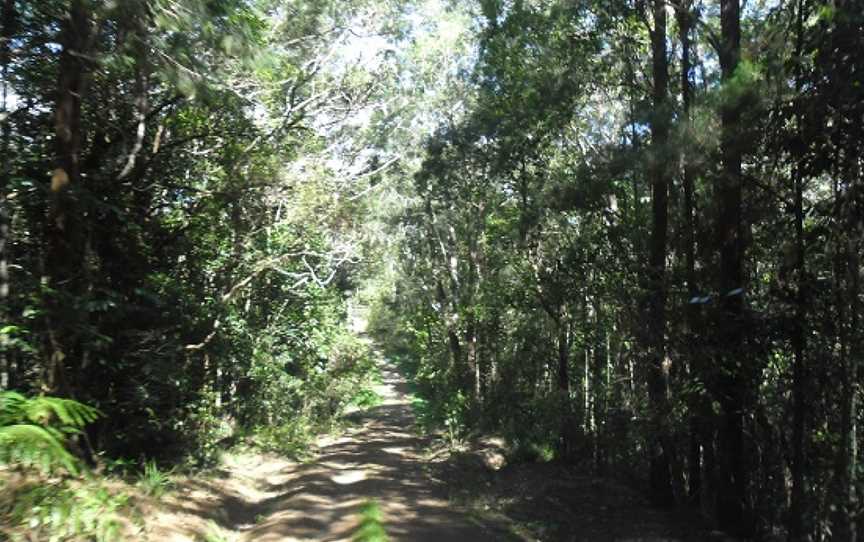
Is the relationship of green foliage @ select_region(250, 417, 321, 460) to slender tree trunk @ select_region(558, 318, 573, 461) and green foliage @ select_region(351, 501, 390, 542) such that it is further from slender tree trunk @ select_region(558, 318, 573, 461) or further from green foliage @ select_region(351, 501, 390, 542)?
green foliage @ select_region(351, 501, 390, 542)

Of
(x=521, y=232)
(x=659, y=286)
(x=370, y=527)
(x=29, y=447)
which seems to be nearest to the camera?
(x=29, y=447)

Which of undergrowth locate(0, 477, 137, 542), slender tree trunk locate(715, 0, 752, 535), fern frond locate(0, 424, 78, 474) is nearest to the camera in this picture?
fern frond locate(0, 424, 78, 474)

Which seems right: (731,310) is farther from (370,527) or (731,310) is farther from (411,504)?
(411,504)

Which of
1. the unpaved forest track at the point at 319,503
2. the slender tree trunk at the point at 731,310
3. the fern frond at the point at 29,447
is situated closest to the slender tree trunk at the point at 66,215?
the unpaved forest track at the point at 319,503

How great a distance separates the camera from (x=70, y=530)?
5812 millimetres

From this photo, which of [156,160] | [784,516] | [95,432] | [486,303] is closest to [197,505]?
[95,432]

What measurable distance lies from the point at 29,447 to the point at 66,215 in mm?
4329

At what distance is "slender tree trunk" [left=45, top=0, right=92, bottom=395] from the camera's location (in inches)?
320

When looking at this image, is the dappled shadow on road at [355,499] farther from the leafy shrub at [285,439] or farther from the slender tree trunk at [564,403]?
the slender tree trunk at [564,403]

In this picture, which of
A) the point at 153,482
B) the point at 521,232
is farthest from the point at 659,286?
the point at 153,482

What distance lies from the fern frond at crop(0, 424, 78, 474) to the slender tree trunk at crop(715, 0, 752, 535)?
296 inches

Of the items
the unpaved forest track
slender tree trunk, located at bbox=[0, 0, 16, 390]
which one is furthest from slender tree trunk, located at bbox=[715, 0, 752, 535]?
slender tree trunk, located at bbox=[0, 0, 16, 390]

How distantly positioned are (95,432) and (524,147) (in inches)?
407

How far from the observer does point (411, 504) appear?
11266mm
